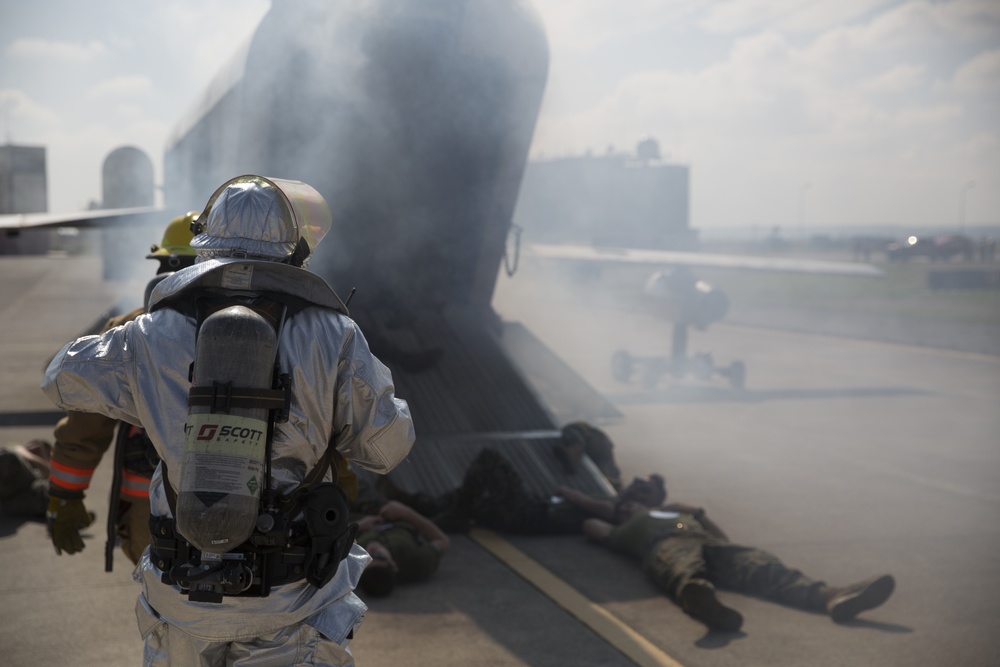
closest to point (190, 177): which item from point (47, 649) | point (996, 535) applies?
point (47, 649)

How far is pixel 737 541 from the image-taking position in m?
5.66

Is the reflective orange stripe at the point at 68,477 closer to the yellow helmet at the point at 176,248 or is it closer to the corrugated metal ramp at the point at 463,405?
the yellow helmet at the point at 176,248

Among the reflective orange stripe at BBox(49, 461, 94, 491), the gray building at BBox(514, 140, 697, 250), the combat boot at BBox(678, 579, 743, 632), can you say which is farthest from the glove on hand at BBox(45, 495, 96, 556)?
the gray building at BBox(514, 140, 697, 250)

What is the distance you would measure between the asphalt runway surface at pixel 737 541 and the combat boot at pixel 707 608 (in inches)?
2.2

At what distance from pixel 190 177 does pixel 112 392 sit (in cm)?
879

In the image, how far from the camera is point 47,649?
3943 millimetres

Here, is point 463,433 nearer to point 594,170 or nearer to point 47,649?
point 47,649

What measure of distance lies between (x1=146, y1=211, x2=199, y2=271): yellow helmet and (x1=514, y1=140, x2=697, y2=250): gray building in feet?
39.8

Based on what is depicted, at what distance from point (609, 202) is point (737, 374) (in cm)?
1997

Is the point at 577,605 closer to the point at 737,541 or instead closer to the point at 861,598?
the point at 861,598

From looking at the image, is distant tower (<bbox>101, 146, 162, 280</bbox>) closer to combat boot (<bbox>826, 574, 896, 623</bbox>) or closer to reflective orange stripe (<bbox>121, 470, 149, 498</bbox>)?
reflective orange stripe (<bbox>121, 470, 149, 498</bbox>)

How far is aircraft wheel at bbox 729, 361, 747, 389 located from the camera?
1184 cm

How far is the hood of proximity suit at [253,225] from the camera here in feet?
7.59

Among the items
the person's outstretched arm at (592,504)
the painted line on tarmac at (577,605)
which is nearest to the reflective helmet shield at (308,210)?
the painted line on tarmac at (577,605)
